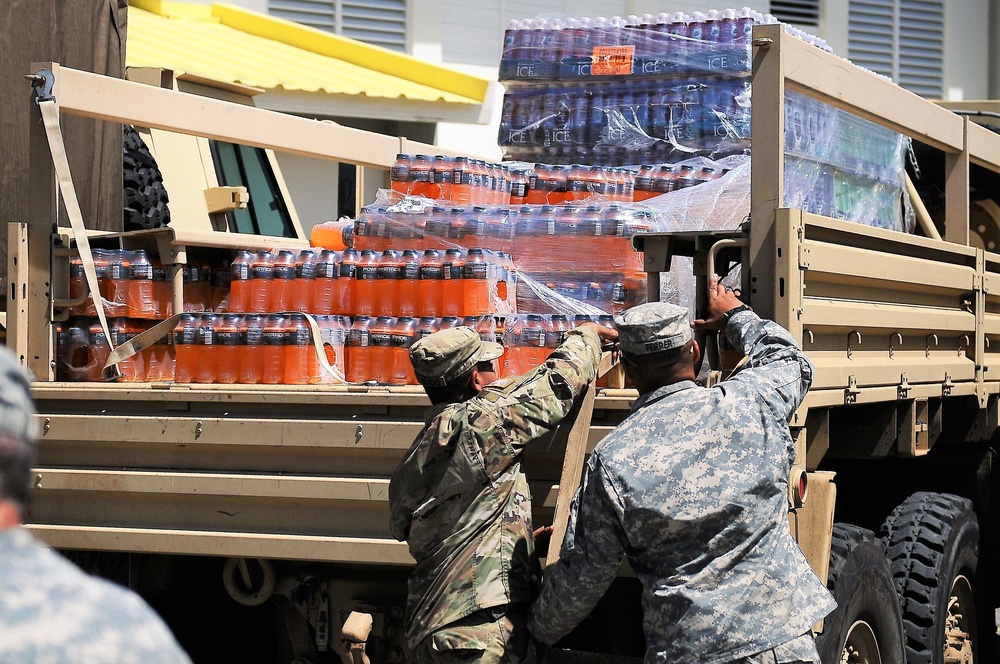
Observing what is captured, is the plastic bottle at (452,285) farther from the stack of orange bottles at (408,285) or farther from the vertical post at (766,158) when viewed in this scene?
the vertical post at (766,158)

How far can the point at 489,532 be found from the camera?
3561 mm

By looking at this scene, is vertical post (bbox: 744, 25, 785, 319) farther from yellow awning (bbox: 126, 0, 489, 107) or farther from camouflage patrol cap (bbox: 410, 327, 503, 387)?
yellow awning (bbox: 126, 0, 489, 107)

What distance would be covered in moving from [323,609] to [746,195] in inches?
85.6

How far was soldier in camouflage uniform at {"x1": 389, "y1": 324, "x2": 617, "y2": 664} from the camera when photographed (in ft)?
11.5

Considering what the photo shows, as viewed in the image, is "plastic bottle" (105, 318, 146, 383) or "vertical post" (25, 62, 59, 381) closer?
"vertical post" (25, 62, 59, 381)

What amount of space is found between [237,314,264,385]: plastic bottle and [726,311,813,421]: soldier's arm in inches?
63.8

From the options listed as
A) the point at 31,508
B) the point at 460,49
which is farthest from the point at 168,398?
the point at 460,49

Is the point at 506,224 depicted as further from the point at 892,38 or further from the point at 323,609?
the point at 892,38

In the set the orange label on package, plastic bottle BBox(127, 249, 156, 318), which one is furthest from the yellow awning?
plastic bottle BBox(127, 249, 156, 318)

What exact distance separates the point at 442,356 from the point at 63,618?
7.25 ft

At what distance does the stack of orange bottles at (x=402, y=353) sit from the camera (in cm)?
442

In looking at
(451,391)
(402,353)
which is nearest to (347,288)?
(402,353)

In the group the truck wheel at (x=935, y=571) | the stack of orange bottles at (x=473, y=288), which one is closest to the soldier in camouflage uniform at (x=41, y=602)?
the stack of orange bottles at (x=473, y=288)

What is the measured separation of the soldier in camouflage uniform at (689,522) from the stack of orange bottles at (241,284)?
187 centimetres
